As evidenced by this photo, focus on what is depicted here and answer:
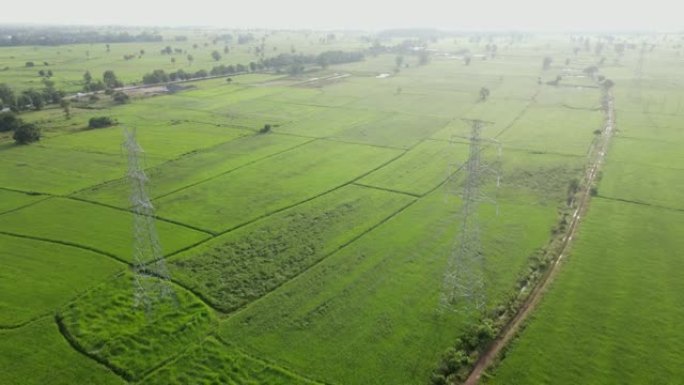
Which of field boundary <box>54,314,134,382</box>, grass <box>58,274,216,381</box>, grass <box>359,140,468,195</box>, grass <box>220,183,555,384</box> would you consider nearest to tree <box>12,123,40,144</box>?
grass <box>58,274,216,381</box>

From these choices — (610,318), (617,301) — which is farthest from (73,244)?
(617,301)

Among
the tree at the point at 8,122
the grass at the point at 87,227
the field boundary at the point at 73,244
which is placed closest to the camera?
the field boundary at the point at 73,244

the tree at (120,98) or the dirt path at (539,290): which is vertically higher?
the tree at (120,98)

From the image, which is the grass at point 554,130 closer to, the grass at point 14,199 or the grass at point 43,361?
the grass at point 43,361

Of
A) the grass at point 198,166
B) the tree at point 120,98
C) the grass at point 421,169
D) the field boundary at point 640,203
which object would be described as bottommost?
the field boundary at point 640,203

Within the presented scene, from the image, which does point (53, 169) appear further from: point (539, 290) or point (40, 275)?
point (539, 290)

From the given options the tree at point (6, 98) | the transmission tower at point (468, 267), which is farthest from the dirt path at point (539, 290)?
the tree at point (6, 98)

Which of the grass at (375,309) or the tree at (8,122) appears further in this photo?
the tree at (8,122)
